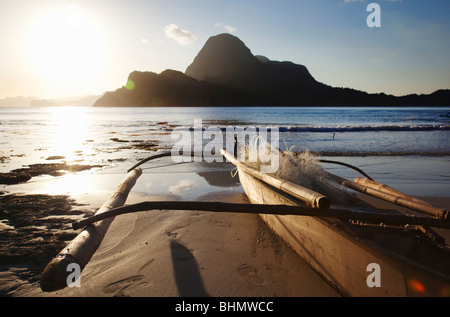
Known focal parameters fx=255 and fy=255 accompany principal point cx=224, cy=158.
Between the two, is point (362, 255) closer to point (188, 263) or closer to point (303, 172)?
point (188, 263)

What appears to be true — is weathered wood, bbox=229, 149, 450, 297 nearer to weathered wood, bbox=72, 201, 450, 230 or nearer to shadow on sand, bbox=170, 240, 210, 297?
weathered wood, bbox=72, 201, 450, 230

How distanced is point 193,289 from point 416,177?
28.4 feet

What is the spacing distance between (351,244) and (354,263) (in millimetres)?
173

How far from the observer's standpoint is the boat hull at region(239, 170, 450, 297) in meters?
1.91

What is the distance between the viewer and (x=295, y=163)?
15.8 feet

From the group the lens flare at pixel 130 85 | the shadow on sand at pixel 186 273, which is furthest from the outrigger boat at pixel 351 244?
the lens flare at pixel 130 85

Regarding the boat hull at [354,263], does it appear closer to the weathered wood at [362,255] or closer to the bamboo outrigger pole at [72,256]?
the weathered wood at [362,255]

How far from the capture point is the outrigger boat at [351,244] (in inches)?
79.6

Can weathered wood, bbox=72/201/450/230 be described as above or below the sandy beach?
above

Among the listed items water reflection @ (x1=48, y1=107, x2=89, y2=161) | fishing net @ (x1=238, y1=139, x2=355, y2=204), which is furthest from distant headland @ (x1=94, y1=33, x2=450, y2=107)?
fishing net @ (x1=238, y1=139, x2=355, y2=204)

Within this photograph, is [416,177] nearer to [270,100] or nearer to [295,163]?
[295,163]

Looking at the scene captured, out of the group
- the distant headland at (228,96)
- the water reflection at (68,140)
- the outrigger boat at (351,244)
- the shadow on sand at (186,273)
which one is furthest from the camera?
the distant headland at (228,96)
